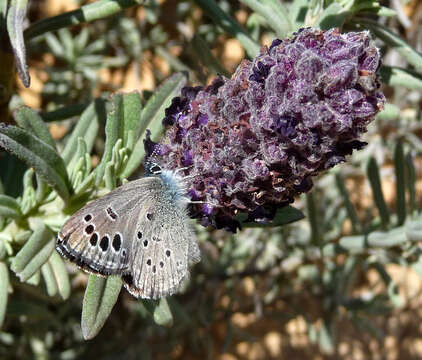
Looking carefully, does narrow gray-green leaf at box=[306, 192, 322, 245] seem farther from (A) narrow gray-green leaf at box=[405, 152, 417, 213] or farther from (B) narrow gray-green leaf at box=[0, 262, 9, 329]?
(B) narrow gray-green leaf at box=[0, 262, 9, 329]

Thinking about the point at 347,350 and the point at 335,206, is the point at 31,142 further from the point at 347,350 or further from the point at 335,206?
the point at 347,350

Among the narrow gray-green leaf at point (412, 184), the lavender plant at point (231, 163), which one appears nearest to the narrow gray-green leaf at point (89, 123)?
the lavender plant at point (231, 163)

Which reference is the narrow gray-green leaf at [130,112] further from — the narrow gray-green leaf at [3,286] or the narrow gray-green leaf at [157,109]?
the narrow gray-green leaf at [3,286]

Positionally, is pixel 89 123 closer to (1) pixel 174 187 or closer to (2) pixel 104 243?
(1) pixel 174 187

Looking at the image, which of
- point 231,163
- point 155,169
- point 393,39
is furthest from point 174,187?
point 393,39

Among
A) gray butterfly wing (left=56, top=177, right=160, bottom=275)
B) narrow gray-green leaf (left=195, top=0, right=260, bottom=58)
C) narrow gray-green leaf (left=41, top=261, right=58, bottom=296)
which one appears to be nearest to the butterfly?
gray butterfly wing (left=56, top=177, right=160, bottom=275)

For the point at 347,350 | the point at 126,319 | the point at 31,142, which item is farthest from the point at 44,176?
the point at 347,350
